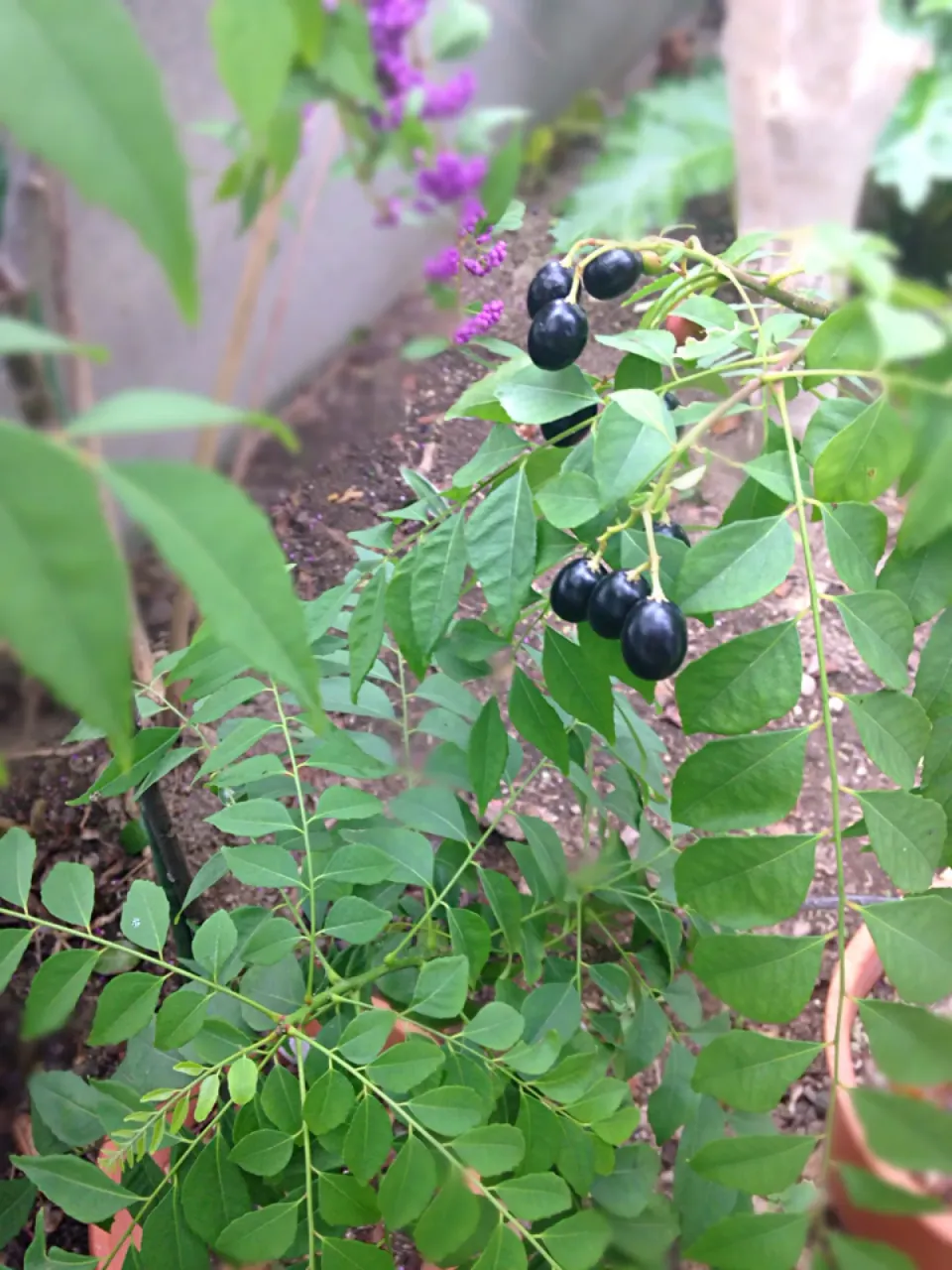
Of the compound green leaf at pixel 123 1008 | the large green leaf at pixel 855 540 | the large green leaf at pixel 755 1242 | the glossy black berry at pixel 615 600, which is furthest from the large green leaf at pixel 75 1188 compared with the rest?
the large green leaf at pixel 855 540

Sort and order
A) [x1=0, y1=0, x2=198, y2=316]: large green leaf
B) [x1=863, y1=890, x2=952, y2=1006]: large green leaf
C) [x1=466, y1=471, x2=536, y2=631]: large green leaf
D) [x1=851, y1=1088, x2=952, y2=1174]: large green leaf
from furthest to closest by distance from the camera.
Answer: [x1=466, y1=471, x2=536, y2=631]: large green leaf < [x1=863, y1=890, x2=952, y2=1006]: large green leaf < [x1=851, y1=1088, x2=952, y2=1174]: large green leaf < [x1=0, y1=0, x2=198, y2=316]: large green leaf

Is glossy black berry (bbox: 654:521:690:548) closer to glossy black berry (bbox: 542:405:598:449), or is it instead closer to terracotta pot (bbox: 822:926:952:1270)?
glossy black berry (bbox: 542:405:598:449)

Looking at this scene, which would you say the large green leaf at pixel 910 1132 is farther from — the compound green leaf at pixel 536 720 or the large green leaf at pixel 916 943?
the compound green leaf at pixel 536 720

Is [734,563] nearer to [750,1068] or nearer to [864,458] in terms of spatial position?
[864,458]

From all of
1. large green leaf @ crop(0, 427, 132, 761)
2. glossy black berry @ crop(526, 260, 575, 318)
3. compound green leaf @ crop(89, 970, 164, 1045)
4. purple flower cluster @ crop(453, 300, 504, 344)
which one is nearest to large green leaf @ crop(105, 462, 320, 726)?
large green leaf @ crop(0, 427, 132, 761)

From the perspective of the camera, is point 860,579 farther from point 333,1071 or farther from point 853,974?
point 853,974
